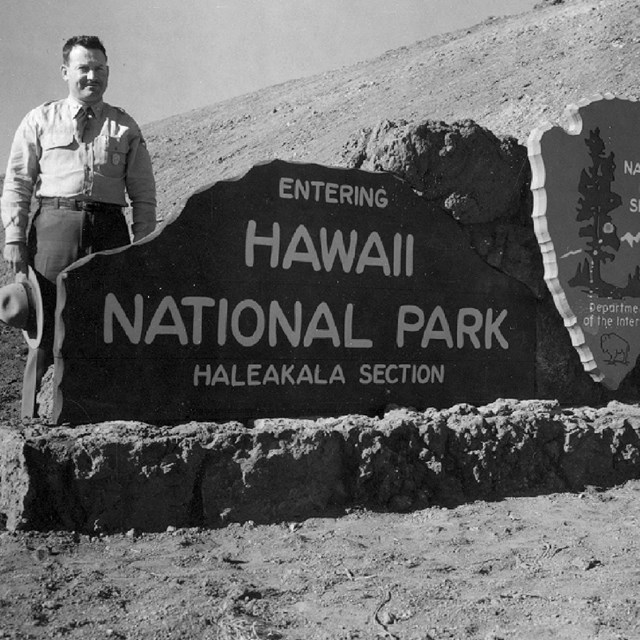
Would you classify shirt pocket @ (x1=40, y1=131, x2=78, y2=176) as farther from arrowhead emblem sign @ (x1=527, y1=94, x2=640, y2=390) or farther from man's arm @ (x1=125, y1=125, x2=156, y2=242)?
arrowhead emblem sign @ (x1=527, y1=94, x2=640, y2=390)

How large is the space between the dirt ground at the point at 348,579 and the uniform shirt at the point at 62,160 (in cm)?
140

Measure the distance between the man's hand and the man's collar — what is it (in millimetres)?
573

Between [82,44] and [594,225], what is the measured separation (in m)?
2.69

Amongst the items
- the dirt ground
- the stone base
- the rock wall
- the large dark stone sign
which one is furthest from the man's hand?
the rock wall

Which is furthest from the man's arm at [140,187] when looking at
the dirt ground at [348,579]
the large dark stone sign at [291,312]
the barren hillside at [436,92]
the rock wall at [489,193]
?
the barren hillside at [436,92]

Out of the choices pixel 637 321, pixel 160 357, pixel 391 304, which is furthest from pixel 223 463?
pixel 637 321

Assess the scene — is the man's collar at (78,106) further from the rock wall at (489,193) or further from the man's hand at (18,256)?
the rock wall at (489,193)

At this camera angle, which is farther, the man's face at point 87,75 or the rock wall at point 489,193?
the rock wall at point 489,193

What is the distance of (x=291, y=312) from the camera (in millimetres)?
3859

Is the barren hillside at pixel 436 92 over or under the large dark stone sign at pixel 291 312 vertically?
over

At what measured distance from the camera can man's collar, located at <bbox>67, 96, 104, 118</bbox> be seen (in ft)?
12.3

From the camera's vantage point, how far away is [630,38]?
16.8 meters

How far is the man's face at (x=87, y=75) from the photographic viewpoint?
377cm

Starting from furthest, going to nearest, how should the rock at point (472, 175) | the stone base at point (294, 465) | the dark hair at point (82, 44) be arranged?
the rock at point (472, 175)
the dark hair at point (82, 44)
the stone base at point (294, 465)
